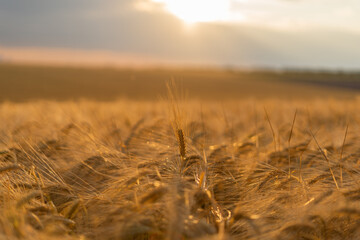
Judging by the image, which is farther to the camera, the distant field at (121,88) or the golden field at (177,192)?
the distant field at (121,88)

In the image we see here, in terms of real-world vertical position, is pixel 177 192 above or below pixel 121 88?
above

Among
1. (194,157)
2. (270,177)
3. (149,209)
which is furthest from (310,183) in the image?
(149,209)

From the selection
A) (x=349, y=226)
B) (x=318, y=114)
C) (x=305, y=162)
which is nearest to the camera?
(x=349, y=226)

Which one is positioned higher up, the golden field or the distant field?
the golden field

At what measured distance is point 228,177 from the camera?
150 cm

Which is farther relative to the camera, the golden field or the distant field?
the distant field

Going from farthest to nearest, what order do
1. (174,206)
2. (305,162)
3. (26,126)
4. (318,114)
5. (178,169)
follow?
1. (318,114)
2. (26,126)
3. (305,162)
4. (178,169)
5. (174,206)

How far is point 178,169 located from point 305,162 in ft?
2.74

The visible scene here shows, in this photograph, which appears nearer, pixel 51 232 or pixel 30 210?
pixel 51 232

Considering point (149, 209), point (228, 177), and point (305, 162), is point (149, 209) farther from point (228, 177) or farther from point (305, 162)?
point (305, 162)

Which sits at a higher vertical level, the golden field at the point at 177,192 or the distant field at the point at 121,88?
the golden field at the point at 177,192

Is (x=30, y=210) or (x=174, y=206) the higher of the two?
(x=174, y=206)

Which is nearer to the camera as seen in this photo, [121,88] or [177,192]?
[177,192]

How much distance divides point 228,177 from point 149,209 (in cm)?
51
